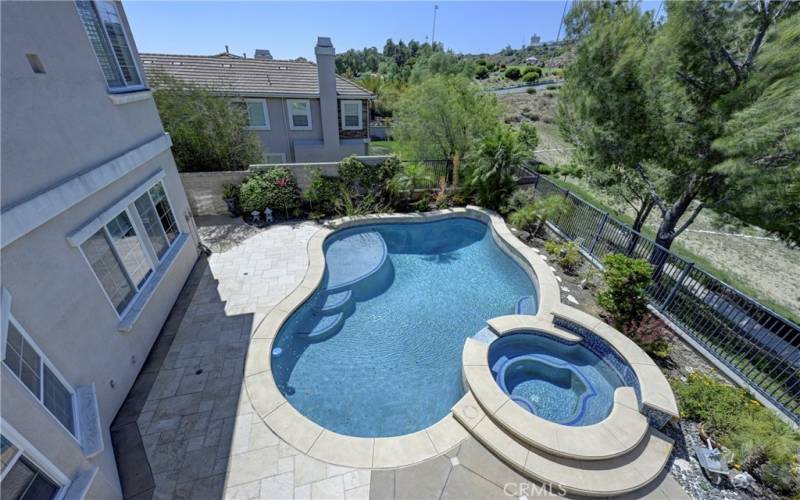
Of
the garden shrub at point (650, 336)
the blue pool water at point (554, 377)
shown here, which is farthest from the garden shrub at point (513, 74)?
the blue pool water at point (554, 377)

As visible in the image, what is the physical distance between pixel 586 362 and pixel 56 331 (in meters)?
9.36

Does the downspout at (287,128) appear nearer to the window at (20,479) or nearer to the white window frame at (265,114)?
the white window frame at (265,114)

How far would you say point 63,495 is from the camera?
3281 mm

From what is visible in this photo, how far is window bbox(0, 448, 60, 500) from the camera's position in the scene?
2728 mm

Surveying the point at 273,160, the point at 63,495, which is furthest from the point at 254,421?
the point at 273,160

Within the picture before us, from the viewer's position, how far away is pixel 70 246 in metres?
4.44

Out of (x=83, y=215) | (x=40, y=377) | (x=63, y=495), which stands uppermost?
(x=83, y=215)

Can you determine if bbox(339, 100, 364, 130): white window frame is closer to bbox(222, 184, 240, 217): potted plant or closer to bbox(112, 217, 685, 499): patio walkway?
bbox(222, 184, 240, 217): potted plant

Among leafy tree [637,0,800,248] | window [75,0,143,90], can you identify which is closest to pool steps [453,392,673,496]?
leafy tree [637,0,800,248]

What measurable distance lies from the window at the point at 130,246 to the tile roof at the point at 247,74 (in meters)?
10.9

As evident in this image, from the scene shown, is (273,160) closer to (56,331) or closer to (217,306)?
(217,306)

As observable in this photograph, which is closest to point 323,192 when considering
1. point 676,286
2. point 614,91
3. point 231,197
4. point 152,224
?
point 231,197

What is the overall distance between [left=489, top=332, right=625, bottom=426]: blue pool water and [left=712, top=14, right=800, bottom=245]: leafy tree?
190 inches

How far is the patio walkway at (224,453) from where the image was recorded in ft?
14.5
